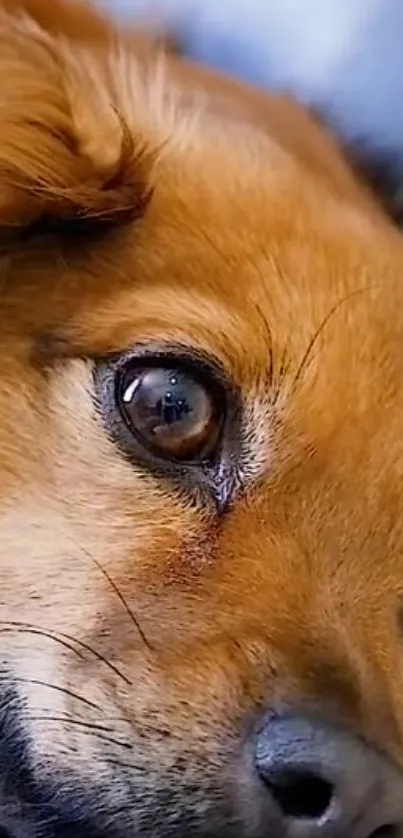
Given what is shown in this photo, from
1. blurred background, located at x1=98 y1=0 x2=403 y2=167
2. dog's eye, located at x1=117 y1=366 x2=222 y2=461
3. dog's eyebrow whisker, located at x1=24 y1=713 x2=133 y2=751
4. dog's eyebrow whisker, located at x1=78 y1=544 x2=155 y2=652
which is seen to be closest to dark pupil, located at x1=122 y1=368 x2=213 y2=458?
dog's eye, located at x1=117 y1=366 x2=222 y2=461

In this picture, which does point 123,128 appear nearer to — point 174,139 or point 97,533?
point 174,139

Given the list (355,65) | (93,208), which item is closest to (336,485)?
(93,208)

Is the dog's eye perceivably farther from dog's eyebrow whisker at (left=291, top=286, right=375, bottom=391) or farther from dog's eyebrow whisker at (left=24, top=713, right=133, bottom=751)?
dog's eyebrow whisker at (left=24, top=713, right=133, bottom=751)

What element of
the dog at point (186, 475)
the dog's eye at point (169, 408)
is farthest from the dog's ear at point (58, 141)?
the dog's eye at point (169, 408)

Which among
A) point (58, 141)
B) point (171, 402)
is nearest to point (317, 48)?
point (58, 141)

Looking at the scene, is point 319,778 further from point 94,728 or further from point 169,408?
point 169,408

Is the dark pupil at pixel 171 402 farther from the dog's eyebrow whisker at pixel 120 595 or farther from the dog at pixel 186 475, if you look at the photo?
the dog's eyebrow whisker at pixel 120 595
